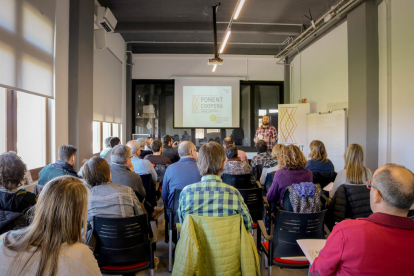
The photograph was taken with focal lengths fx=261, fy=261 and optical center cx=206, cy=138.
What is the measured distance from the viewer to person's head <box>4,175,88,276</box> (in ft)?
2.81

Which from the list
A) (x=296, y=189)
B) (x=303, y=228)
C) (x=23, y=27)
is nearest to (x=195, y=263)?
(x=303, y=228)

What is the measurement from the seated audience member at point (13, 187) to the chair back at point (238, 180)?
1.97 m

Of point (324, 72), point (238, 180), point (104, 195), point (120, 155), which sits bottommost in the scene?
point (238, 180)

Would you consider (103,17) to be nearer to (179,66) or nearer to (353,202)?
(179,66)

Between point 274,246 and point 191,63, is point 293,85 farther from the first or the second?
point 274,246

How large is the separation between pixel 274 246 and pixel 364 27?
463 cm

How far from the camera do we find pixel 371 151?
188 inches

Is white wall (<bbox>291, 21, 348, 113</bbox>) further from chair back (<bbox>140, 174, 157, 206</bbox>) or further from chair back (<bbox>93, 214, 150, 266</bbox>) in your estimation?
chair back (<bbox>93, 214, 150, 266</bbox>)

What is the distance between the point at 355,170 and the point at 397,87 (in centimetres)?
300

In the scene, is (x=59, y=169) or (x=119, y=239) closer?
(x=119, y=239)

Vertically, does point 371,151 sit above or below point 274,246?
above

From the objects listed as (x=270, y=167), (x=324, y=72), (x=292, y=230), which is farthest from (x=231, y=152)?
(x=324, y=72)

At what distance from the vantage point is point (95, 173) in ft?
6.07

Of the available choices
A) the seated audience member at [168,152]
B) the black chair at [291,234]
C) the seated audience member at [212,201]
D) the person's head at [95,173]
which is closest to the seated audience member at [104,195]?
the person's head at [95,173]
